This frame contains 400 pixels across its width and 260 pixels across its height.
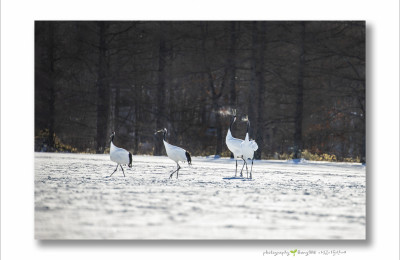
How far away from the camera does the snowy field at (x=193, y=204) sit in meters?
5.50

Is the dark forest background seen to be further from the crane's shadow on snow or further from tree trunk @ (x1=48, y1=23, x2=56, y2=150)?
the crane's shadow on snow

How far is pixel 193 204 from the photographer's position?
5.98 metres

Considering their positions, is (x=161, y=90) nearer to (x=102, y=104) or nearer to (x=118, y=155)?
(x=102, y=104)

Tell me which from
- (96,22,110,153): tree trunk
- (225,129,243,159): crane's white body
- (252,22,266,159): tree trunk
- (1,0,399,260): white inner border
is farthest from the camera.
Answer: (96,22,110,153): tree trunk

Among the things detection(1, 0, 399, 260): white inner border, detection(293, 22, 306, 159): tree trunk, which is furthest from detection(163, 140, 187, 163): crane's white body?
detection(293, 22, 306, 159): tree trunk

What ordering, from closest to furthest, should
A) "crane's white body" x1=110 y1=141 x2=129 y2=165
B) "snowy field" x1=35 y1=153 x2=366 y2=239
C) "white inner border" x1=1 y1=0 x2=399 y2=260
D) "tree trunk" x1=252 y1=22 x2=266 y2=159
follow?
"snowy field" x1=35 y1=153 x2=366 y2=239
"white inner border" x1=1 y1=0 x2=399 y2=260
"crane's white body" x1=110 y1=141 x2=129 y2=165
"tree trunk" x1=252 y1=22 x2=266 y2=159

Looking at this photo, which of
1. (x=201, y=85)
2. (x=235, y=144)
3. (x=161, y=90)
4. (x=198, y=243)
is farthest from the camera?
(x=161, y=90)

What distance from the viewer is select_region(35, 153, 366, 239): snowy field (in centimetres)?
550

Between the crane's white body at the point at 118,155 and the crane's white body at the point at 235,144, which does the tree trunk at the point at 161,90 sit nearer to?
the crane's white body at the point at 235,144

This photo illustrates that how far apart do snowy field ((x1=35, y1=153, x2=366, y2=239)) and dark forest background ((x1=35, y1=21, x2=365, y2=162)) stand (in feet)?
2.35

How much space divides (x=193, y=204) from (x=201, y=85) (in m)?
3.20
